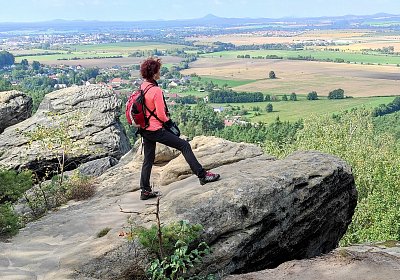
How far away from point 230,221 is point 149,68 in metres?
3.44

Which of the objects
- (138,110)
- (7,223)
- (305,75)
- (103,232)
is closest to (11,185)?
(7,223)

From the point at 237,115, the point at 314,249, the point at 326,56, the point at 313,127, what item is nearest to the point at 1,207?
Result: the point at 314,249

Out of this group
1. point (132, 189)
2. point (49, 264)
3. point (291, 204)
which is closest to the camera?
point (49, 264)

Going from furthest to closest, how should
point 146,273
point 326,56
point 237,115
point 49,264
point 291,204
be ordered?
point 326,56 < point 237,115 < point 291,204 < point 49,264 < point 146,273

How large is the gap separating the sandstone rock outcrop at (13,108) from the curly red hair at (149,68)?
16045 millimetres

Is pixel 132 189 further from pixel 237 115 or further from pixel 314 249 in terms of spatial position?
pixel 237 115

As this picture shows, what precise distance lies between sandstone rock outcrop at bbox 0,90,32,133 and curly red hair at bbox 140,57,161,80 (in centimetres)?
1605

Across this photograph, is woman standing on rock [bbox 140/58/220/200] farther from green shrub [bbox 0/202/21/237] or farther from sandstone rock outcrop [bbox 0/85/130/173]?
sandstone rock outcrop [bbox 0/85/130/173]

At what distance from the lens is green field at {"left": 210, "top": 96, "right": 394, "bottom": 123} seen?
3572 inches

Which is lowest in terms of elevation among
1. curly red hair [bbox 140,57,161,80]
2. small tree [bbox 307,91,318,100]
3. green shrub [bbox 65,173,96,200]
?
small tree [bbox 307,91,318,100]

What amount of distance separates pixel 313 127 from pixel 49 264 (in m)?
37.1

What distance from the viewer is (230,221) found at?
942 centimetres

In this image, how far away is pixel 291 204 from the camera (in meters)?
10.5

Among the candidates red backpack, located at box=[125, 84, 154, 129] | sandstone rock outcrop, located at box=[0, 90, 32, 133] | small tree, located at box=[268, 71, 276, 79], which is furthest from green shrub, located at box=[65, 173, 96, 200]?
small tree, located at box=[268, 71, 276, 79]
